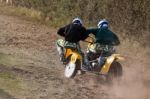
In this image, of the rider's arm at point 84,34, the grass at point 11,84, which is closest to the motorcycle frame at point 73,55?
the rider's arm at point 84,34

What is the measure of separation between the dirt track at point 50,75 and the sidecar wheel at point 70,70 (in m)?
0.19

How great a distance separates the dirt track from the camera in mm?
13234

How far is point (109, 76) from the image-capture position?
14438 mm

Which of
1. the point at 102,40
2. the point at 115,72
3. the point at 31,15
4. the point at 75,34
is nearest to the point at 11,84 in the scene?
the point at 75,34

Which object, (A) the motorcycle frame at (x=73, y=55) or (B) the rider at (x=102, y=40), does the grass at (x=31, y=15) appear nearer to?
(A) the motorcycle frame at (x=73, y=55)

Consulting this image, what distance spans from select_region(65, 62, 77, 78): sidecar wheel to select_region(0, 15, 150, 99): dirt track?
0.61ft

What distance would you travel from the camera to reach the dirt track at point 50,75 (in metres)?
13.2

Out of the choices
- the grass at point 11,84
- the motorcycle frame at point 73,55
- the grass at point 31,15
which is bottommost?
the grass at point 11,84

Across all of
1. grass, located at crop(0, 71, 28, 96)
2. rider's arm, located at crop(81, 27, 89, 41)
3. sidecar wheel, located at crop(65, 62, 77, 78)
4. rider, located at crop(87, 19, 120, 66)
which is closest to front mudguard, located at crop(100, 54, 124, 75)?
rider, located at crop(87, 19, 120, 66)

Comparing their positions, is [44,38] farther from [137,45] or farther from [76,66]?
[76,66]

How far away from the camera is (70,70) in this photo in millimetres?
15047

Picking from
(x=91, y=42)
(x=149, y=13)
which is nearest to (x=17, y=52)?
(x=91, y=42)

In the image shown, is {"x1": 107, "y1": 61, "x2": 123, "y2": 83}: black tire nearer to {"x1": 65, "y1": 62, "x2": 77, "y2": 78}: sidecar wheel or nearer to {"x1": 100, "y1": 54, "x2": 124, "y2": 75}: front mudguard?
{"x1": 100, "y1": 54, "x2": 124, "y2": 75}: front mudguard

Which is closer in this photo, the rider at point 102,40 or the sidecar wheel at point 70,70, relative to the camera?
the sidecar wheel at point 70,70
